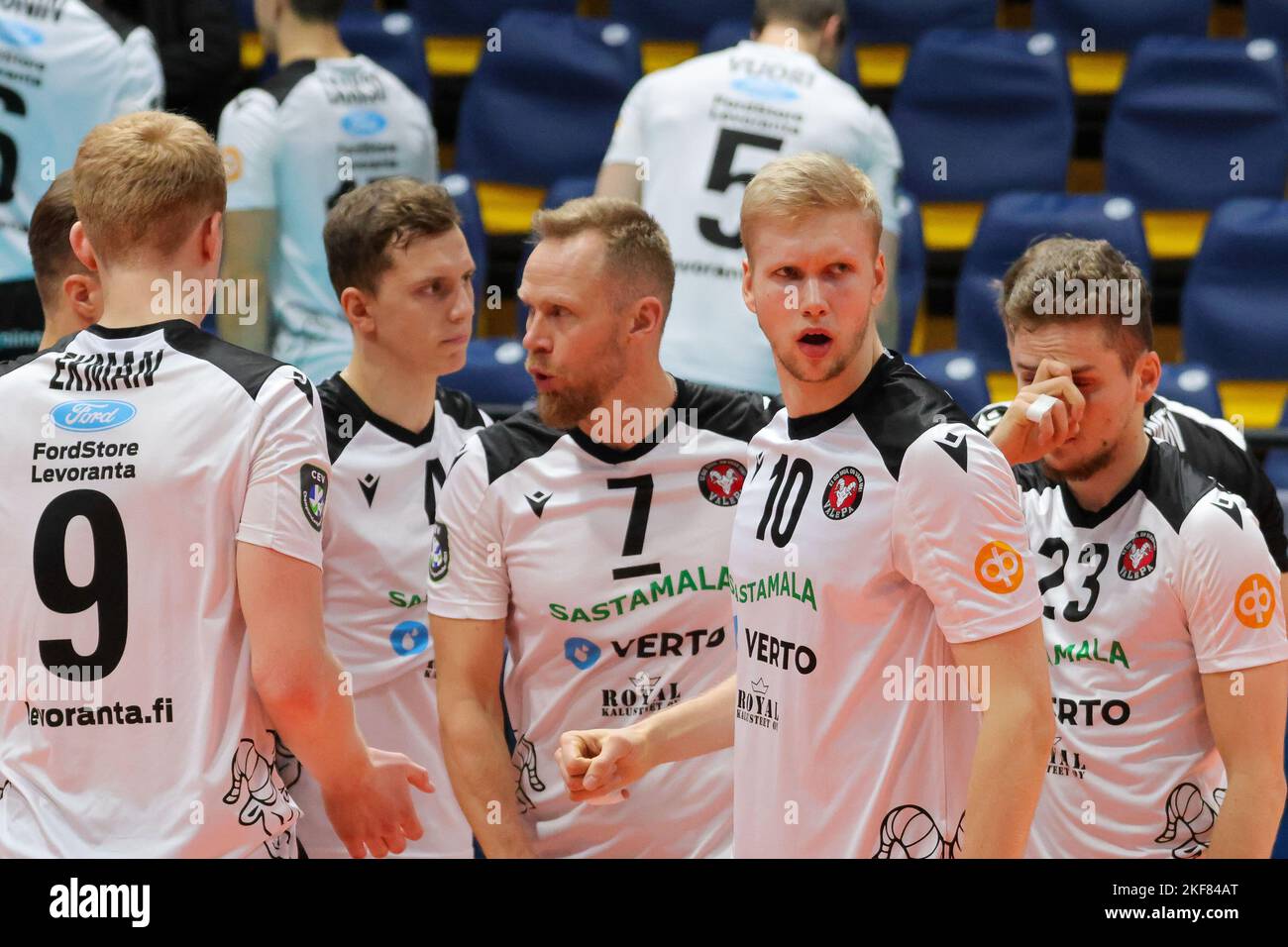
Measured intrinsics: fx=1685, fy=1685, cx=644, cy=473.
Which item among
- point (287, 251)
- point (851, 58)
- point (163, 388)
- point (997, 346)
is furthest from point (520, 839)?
point (851, 58)

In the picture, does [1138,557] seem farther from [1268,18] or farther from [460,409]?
[1268,18]

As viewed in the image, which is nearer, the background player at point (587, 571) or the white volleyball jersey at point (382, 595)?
the background player at point (587, 571)

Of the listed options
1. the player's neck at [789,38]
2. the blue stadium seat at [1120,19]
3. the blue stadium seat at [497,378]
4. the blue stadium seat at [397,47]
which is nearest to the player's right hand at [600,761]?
the blue stadium seat at [497,378]

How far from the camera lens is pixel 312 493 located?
302cm

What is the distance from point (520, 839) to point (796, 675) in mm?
872

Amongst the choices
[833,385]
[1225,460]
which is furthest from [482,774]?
[1225,460]

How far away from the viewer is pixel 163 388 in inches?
118

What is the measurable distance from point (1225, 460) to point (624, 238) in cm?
160

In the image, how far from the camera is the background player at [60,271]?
369 cm

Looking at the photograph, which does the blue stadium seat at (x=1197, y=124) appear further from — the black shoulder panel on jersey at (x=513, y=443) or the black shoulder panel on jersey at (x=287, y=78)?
the black shoulder panel on jersey at (x=513, y=443)

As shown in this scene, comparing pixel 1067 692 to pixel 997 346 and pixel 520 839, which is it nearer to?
pixel 520 839

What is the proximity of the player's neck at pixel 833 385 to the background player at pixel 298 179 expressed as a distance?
2956 millimetres
